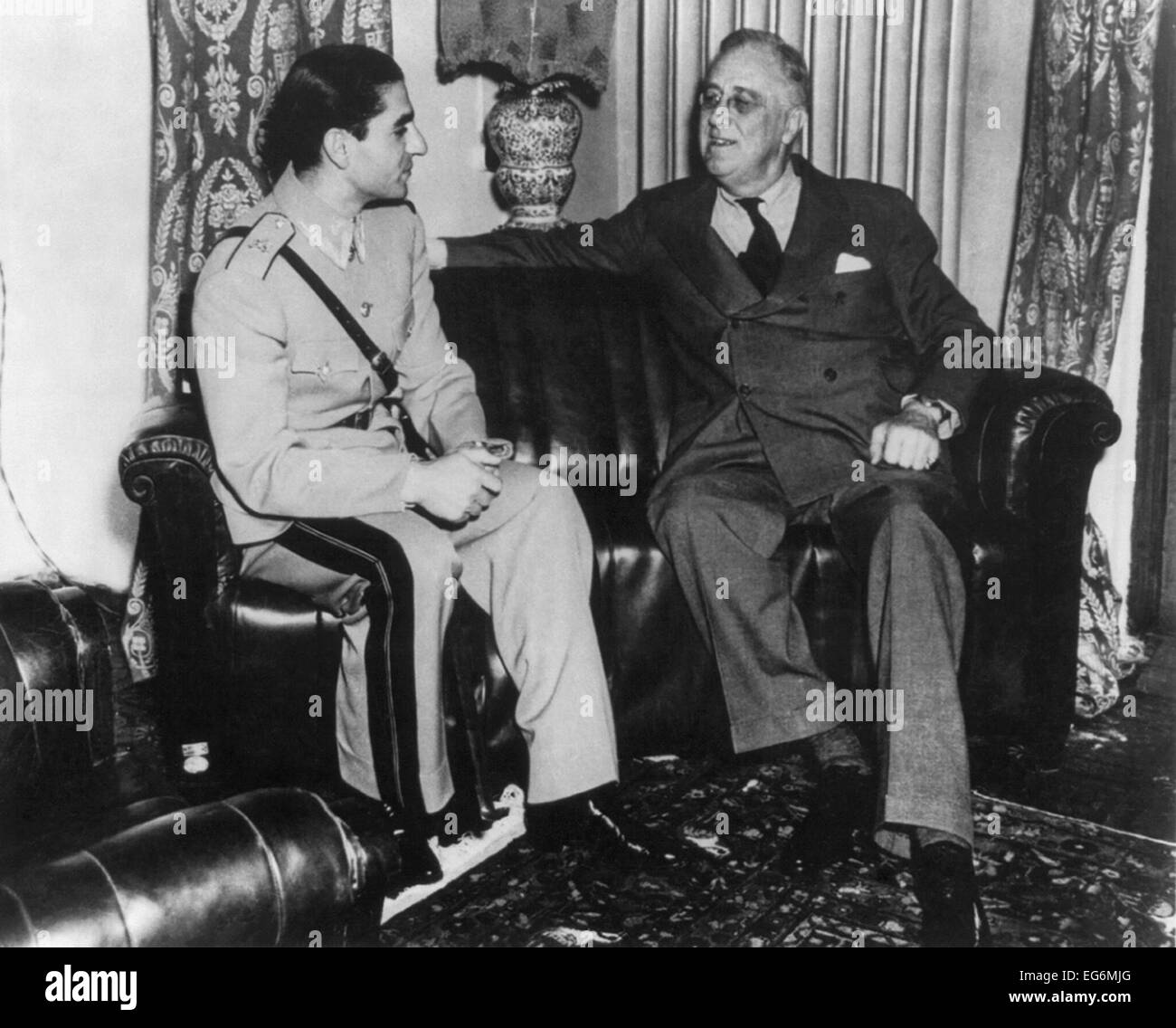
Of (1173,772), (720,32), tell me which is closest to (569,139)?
(720,32)

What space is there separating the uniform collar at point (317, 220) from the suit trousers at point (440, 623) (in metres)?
0.51

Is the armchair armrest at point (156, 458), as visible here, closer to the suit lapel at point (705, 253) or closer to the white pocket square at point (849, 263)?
the suit lapel at point (705, 253)

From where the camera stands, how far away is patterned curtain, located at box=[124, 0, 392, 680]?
2.52 m

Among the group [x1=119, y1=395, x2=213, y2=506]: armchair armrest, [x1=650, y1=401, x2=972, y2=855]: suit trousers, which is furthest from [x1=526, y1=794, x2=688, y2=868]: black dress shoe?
[x1=119, y1=395, x2=213, y2=506]: armchair armrest

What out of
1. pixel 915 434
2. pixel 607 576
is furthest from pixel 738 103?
pixel 607 576

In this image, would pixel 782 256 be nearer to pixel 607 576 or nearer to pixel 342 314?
pixel 607 576

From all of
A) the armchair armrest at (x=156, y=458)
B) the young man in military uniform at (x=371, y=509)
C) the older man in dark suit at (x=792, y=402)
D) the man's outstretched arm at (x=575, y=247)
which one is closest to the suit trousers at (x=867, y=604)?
the older man in dark suit at (x=792, y=402)

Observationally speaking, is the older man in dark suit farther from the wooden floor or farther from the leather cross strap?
the leather cross strap

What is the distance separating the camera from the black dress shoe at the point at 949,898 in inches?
72.2

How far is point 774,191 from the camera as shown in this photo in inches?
106

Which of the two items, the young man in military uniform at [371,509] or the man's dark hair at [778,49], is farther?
the man's dark hair at [778,49]

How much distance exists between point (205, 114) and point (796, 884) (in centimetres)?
196

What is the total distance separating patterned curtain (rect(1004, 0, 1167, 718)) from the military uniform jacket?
1.58 m

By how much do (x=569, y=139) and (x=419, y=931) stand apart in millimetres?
2133
